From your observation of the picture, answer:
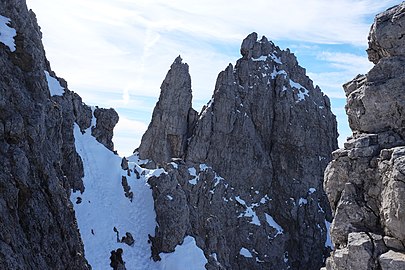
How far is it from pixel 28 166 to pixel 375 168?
73.0 ft

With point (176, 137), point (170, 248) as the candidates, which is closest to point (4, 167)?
point (170, 248)

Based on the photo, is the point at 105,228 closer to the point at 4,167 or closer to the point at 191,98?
the point at 4,167

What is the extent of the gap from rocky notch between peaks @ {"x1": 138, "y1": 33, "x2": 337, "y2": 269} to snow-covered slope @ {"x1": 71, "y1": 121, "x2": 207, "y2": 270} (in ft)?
97.8

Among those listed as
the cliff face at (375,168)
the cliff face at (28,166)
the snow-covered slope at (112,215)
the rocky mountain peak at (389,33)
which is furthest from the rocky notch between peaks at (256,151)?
the rocky mountain peak at (389,33)

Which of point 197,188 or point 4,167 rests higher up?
point 197,188

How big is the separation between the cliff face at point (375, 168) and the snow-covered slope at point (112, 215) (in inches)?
1317

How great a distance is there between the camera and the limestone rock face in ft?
345

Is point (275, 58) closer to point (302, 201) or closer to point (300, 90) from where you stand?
point (300, 90)

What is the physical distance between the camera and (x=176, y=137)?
346 ft

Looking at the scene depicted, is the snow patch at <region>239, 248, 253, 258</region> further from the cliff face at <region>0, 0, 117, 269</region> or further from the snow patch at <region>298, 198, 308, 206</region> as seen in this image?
the cliff face at <region>0, 0, 117, 269</region>

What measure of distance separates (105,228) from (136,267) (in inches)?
235

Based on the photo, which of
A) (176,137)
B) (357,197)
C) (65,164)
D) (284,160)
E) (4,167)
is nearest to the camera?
(357,197)

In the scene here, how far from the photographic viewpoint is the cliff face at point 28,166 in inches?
1042

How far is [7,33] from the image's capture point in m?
35.3
